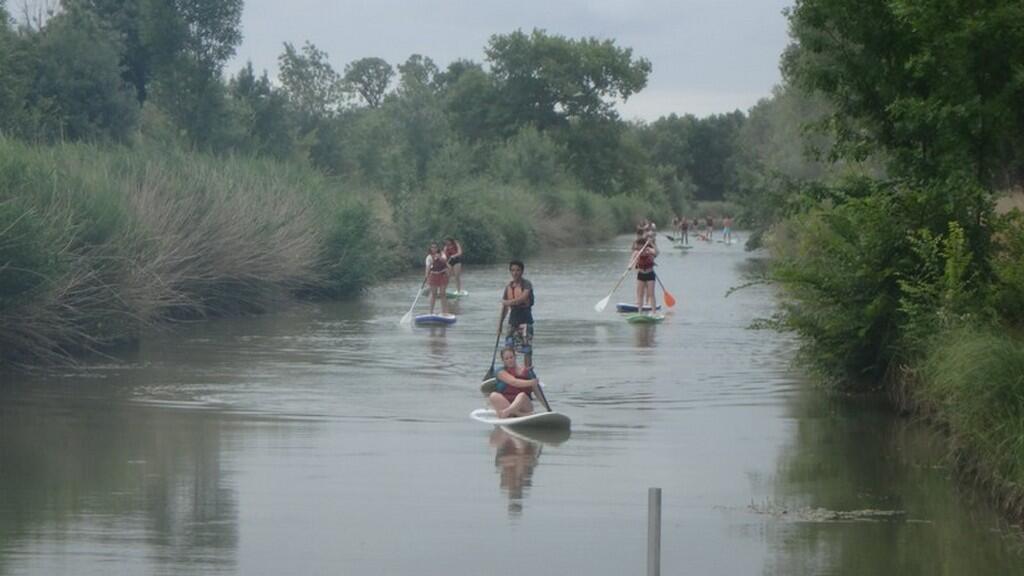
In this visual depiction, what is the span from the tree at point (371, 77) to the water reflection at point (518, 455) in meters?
126

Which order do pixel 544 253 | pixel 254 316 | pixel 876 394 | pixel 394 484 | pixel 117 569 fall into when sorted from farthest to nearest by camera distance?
1. pixel 544 253
2. pixel 254 316
3. pixel 876 394
4. pixel 394 484
5. pixel 117 569

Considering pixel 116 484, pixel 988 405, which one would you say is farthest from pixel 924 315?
pixel 116 484

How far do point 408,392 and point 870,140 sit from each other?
6.25m

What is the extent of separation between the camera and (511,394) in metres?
17.0

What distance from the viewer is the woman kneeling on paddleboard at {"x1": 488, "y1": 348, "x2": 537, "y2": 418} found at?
55.1 ft

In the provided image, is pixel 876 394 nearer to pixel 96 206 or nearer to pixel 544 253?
pixel 96 206

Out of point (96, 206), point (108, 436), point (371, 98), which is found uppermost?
point (371, 98)

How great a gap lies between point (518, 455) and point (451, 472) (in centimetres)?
117

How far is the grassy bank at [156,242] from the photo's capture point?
21.9 metres

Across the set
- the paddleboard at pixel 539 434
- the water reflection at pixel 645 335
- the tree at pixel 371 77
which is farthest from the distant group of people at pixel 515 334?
the tree at pixel 371 77

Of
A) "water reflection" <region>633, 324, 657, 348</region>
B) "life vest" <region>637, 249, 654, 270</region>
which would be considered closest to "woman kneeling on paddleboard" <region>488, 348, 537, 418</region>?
"water reflection" <region>633, 324, 657, 348</region>

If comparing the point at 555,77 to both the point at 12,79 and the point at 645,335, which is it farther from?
the point at 645,335

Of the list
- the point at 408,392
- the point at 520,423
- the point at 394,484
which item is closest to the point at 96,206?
the point at 408,392

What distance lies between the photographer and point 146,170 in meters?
29.7
